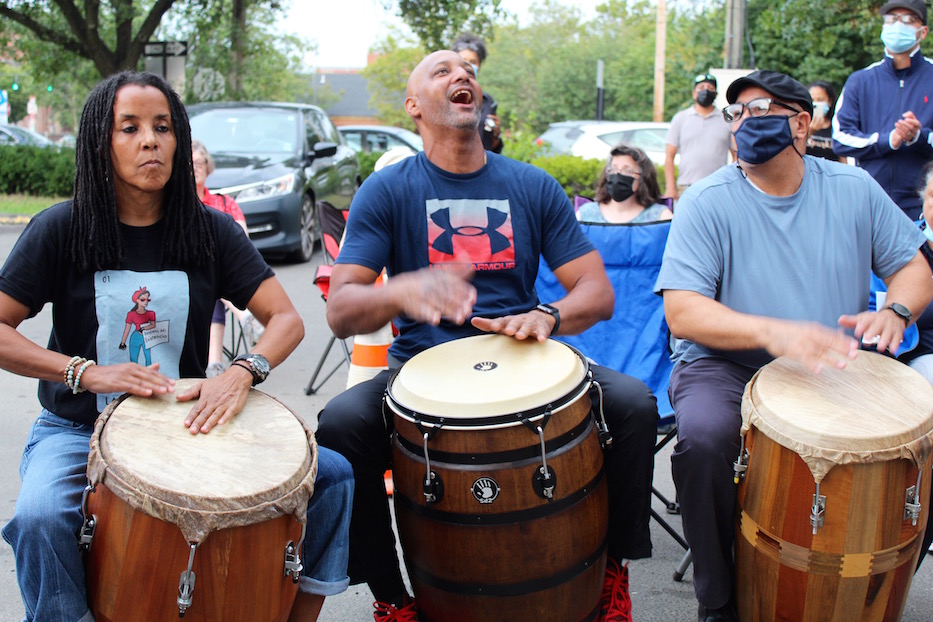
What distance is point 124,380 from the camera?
2.44 meters

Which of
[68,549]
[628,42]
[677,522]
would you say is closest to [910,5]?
[677,522]

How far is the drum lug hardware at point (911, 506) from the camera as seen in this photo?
2.43 meters

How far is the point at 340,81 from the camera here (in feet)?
280

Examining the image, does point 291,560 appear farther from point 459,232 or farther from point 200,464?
point 459,232

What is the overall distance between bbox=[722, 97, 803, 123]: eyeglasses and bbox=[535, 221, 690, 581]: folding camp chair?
47.4 inches

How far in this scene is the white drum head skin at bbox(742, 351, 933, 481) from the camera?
2.38m

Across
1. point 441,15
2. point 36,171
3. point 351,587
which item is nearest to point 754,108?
point 351,587

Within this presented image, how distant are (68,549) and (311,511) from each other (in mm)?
655

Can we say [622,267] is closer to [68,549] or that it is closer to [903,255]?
[903,255]

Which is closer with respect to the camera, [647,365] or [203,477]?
[203,477]

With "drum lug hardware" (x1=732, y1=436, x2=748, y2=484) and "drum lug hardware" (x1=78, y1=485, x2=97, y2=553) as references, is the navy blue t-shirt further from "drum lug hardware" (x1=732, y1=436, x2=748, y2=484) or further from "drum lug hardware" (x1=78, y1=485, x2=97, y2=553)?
"drum lug hardware" (x1=78, y1=485, x2=97, y2=553)

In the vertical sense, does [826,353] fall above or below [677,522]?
above

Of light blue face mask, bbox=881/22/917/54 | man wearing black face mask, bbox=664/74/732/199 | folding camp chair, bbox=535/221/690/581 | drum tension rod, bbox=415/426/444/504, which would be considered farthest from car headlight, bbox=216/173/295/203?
drum tension rod, bbox=415/426/444/504

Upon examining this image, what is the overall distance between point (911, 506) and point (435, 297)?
1.39 m
